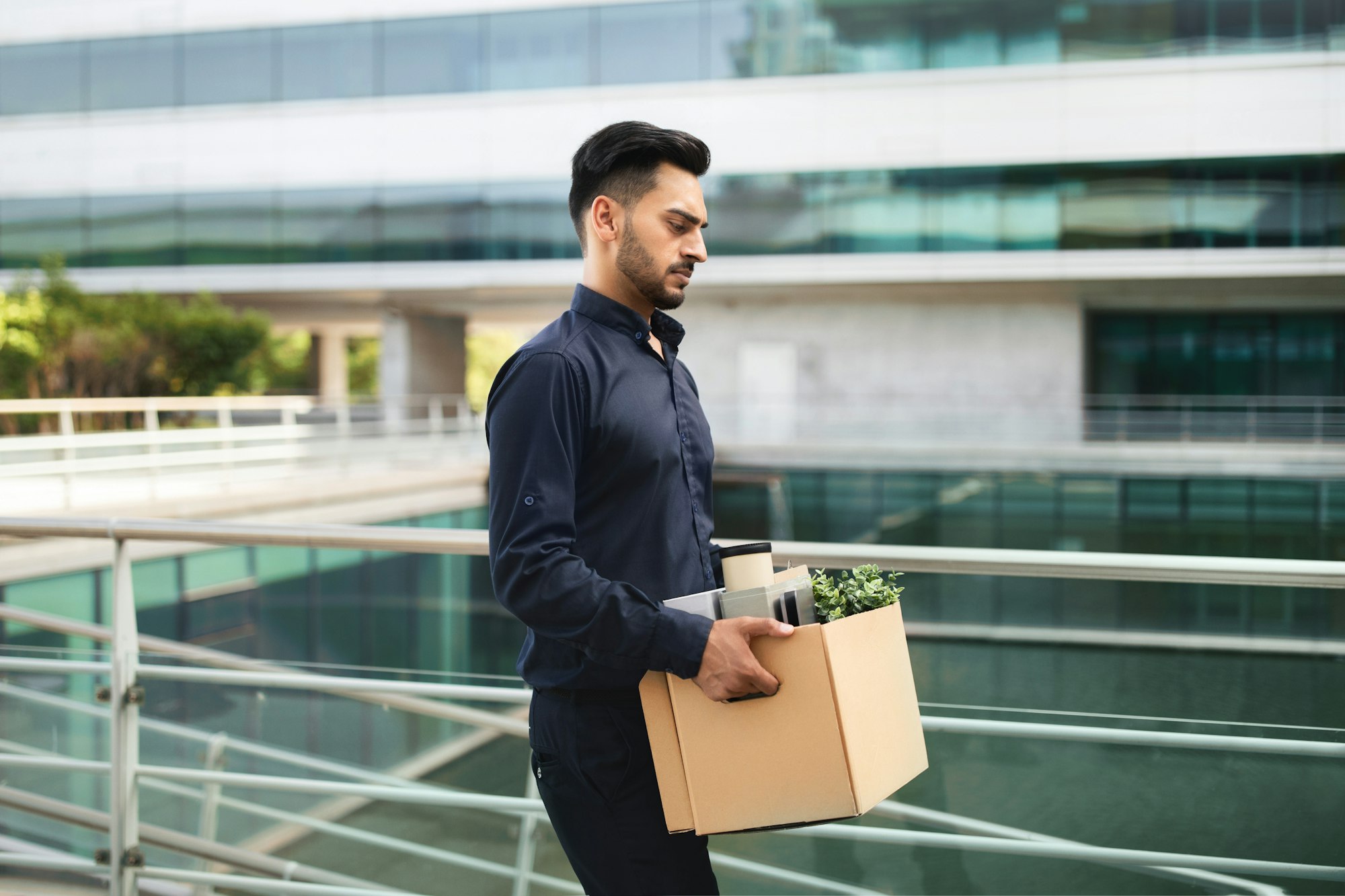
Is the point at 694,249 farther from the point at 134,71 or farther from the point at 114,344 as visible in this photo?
the point at 134,71

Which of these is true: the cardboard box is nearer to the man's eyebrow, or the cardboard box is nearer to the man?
the man

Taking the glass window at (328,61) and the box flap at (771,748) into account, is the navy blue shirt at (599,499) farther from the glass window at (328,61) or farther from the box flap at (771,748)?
the glass window at (328,61)

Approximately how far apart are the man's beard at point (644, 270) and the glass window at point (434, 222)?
23.7 metres

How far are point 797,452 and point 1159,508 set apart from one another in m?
6.45

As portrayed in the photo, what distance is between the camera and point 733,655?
1622mm

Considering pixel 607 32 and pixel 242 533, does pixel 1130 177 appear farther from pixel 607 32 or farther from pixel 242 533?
pixel 242 533

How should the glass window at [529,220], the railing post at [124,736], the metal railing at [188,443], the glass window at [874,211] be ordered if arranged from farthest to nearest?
the glass window at [529,220] → the glass window at [874,211] → the metal railing at [188,443] → the railing post at [124,736]

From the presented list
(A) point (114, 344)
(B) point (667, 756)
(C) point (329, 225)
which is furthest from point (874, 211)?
(B) point (667, 756)

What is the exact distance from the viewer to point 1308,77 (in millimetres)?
20297

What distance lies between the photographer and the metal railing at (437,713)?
2.40 metres

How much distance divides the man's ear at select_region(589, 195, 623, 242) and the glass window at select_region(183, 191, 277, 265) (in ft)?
85.7

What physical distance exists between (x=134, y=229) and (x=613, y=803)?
2849 centimetres

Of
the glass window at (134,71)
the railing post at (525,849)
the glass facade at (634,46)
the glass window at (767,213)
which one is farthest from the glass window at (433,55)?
the railing post at (525,849)

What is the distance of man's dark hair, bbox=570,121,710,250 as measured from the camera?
176 cm
